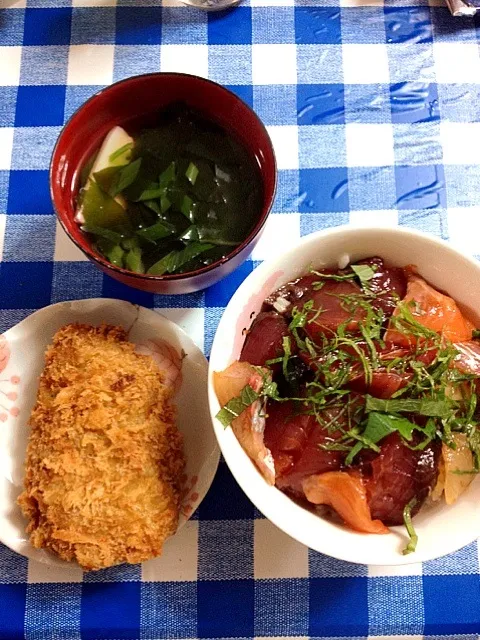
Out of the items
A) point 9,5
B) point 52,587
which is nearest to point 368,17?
point 9,5

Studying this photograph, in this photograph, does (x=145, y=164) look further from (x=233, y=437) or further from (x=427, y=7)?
(x=427, y=7)

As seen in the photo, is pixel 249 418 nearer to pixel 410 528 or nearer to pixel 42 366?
pixel 410 528

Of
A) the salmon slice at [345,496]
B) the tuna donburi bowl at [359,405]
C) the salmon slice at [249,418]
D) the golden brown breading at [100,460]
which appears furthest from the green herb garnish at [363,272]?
the golden brown breading at [100,460]

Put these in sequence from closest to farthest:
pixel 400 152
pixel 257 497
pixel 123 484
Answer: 1. pixel 257 497
2. pixel 123 484
3. pixel 400 152

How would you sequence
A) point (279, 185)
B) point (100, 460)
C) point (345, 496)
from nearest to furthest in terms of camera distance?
point (345, 496)
point (100, 460)
point (279, 185)

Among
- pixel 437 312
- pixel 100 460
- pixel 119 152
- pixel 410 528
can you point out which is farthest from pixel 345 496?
pixel 119 152

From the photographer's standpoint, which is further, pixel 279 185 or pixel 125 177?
pixel 279 185

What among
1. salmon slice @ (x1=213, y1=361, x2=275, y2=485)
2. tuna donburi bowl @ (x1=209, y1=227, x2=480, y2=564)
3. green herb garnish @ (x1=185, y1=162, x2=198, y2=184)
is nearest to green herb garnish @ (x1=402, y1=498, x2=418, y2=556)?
tuna donburi bowl @ (x1=209, y1=227, x2=480, y2=564)
